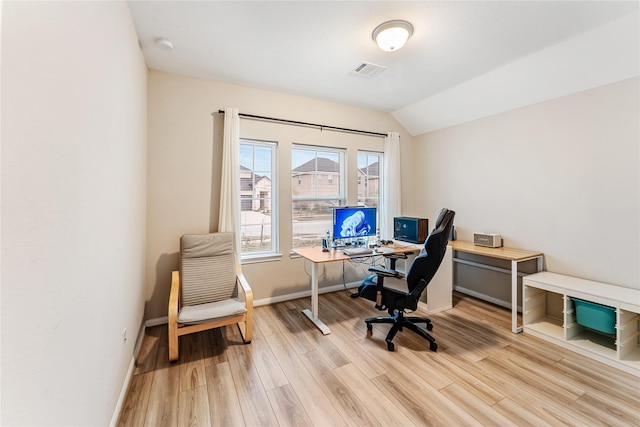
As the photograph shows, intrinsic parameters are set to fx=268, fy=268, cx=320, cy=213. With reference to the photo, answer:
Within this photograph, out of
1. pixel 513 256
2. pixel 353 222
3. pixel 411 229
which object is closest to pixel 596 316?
pixel 513 256

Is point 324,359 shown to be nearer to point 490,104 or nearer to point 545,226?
point 545,226

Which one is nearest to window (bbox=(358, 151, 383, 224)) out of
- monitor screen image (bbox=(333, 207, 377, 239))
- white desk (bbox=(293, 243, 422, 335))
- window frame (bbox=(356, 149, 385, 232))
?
window frame (bbox=(356, 149, 385, 232))

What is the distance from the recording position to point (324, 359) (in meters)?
2.34

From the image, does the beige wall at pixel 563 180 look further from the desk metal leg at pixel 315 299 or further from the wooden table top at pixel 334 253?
the desk metal leg at pixel 315 299

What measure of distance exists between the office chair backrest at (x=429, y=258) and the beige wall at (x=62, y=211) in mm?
2243

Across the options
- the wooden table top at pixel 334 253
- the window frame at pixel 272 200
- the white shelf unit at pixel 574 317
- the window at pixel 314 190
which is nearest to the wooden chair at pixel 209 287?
the window frame at pixel 272 200

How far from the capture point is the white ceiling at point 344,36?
201cm

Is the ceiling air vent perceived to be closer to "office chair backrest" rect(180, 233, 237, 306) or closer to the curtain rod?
the curtain rod

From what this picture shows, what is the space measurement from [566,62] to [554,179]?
1184 mm

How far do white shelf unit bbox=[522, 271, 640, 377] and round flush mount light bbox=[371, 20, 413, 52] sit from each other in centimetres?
267

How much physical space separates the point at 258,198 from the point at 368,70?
2.04m

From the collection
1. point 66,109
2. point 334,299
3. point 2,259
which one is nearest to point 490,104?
point 334,299

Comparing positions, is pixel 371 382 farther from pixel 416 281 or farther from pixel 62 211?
pixel 62 211

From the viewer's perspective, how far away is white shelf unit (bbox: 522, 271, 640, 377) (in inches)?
87.1
